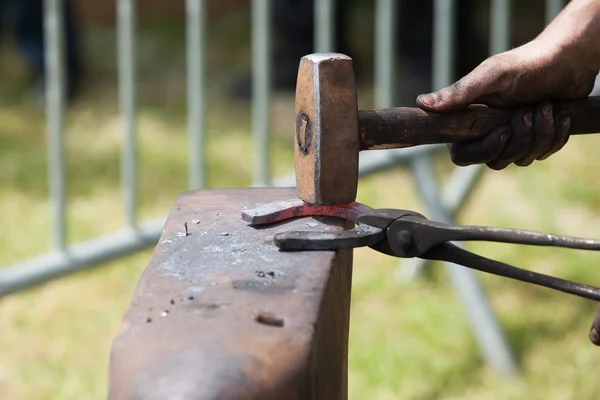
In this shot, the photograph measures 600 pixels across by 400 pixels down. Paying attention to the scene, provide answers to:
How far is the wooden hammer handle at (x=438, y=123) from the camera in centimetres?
164

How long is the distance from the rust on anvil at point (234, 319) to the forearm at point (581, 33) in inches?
19.8

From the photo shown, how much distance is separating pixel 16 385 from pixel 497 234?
2079 mm

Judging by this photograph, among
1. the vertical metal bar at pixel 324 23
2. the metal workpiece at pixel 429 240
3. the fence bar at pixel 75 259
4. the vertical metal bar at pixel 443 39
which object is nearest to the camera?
the metal workpiece at pixel 429 240

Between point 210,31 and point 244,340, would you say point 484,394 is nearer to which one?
point 244,340

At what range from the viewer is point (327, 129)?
1562mm

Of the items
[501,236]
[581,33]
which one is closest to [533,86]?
[581,33]

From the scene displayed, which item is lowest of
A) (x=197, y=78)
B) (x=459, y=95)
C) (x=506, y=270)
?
(x=506, y=270)

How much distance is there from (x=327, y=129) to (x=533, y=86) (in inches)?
15.9

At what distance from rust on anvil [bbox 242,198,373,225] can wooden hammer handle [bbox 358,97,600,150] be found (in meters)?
0.10

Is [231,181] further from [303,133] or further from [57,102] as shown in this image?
[303,133]

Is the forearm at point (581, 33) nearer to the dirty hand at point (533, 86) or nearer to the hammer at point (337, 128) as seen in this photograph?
the dirty hand at point (533, 86)


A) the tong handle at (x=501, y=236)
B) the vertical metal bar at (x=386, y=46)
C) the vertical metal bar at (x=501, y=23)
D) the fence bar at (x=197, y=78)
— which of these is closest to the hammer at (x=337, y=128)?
the tong handle at (x=501, y=236)

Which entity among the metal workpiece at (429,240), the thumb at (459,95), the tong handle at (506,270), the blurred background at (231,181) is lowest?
the blurred background at (231,181)

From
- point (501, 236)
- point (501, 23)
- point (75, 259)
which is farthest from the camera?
point (501, 23)
